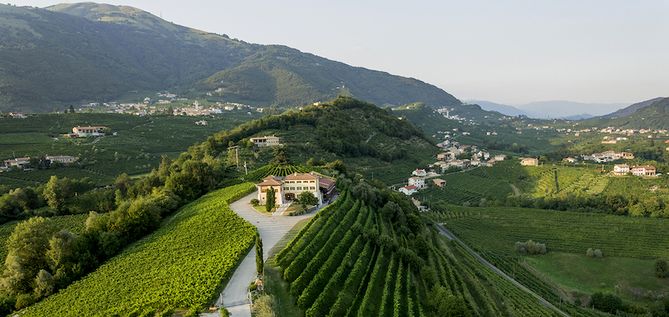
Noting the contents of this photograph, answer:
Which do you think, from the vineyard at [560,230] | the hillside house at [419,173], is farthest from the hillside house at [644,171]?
the hillside house at [419,173]

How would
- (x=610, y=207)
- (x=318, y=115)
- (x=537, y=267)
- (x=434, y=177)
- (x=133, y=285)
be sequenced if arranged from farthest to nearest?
(x=318, y=115)
(x=434, y=177)
(x=610, y=207)
(x=537, y=267)
(x=133, y=285)

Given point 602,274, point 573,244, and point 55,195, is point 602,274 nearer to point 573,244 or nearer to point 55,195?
point 573,244

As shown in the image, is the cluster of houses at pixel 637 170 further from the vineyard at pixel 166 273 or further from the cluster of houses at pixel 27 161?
the cluster of houses at pixel 27 161

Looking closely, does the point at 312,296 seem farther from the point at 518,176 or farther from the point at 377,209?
the point at 518,176

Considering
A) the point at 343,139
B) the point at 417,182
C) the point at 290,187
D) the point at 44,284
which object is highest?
the point at 343,139

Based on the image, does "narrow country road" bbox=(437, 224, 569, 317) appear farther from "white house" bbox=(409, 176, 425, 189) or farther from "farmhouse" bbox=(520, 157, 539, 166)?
"farmhouse" bbox=(520, 157, 539, 166)

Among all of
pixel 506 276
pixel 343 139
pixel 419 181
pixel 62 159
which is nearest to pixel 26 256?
pixel 506 276

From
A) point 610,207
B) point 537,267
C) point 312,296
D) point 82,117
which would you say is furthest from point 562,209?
point 82,117
